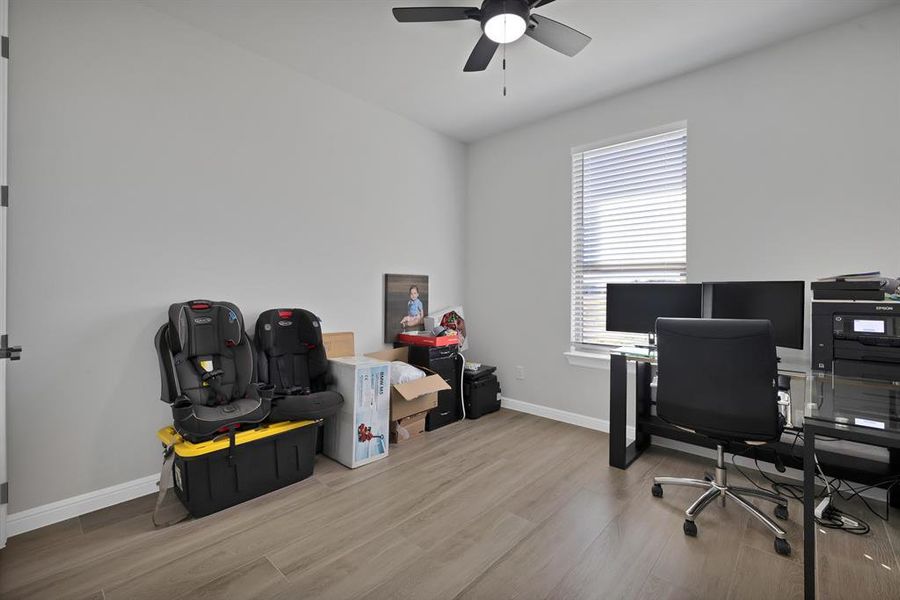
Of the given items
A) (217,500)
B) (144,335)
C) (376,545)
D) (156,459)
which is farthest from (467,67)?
(156,459)

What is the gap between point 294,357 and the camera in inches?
113

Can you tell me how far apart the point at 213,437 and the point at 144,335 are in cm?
78

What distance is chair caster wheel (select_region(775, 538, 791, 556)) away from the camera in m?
1.80

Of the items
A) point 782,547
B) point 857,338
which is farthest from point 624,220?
point 782,547

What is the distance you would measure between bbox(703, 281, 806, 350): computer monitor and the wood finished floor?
0.99 meters

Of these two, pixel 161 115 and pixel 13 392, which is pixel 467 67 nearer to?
pixel 161 115

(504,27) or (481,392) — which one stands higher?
(504,27)

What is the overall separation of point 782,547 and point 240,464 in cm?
274

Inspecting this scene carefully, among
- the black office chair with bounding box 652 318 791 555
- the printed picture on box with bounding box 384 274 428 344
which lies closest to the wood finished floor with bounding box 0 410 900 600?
the black office chair with bounding box 652 318 791 555

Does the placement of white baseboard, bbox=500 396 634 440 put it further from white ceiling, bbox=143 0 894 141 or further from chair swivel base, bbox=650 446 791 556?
white ceiling, bbox=143 0 894 141

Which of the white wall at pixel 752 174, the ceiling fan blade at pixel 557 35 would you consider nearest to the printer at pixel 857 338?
the white wall at pixel 752 174

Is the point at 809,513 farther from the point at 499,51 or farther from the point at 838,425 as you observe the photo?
the point at 499,51

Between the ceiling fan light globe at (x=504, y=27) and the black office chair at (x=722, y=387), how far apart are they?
67.8 inches

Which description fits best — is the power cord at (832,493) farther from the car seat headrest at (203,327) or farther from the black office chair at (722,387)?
the car seat headrest at (203,327)
